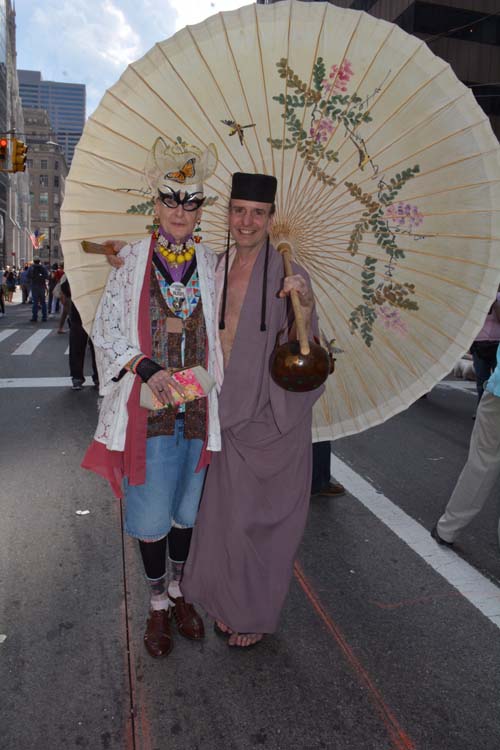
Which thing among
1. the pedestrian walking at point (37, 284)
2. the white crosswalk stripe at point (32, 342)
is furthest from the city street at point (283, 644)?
the pedestrian walking at point (37, 284)

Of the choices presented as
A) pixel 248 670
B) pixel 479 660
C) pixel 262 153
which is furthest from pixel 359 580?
pixel 262 153

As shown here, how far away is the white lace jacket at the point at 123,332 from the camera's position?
2.38 metres

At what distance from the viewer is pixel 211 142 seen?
242 cm

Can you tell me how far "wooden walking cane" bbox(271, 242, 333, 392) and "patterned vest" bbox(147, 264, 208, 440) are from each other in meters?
0.38

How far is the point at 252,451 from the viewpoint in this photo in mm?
2580

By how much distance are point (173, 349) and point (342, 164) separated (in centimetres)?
103

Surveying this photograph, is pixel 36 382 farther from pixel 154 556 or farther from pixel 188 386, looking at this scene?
pixel 188 386

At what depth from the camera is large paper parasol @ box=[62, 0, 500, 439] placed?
225cm

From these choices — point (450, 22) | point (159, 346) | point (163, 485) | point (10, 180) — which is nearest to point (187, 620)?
point (163, 485)

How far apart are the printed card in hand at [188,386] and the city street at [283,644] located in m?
1.19

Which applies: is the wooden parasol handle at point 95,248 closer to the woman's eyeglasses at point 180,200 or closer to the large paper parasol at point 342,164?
the large paper parasol at point 342,164

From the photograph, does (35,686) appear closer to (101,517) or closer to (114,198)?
(101,517)

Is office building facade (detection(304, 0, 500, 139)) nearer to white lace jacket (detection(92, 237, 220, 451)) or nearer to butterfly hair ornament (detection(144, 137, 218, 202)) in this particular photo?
butterfly hair ornament (detection(144, 137, 218, 202))

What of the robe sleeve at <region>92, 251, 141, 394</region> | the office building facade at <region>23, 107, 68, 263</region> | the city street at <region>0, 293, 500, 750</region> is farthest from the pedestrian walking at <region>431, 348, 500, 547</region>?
the office building facade at <region>23, 107, 68, 263</region>
